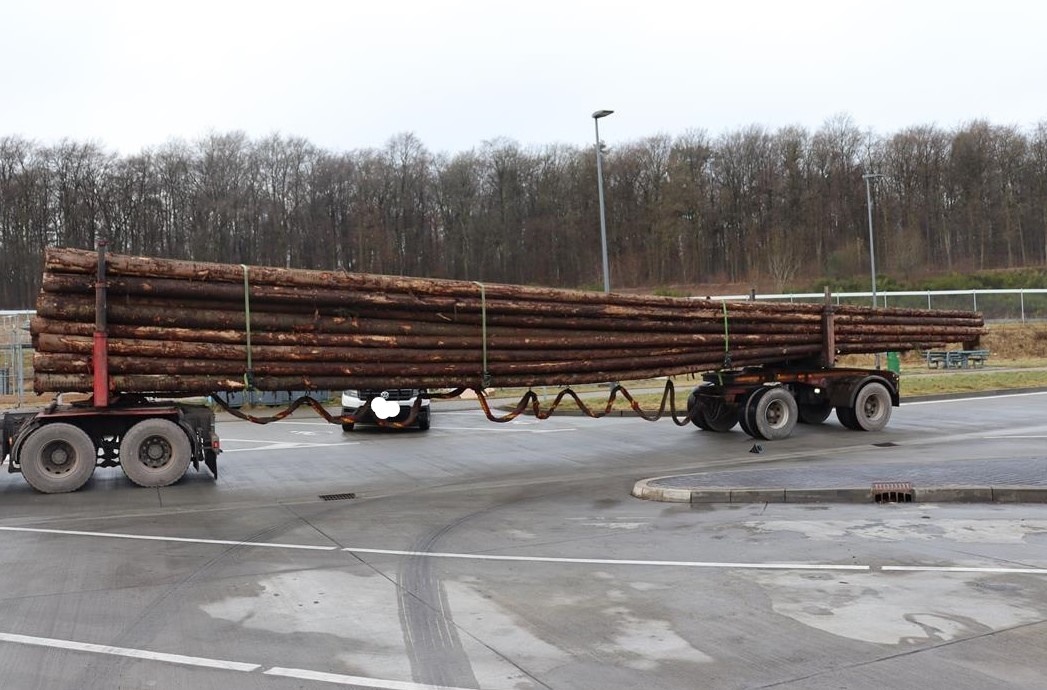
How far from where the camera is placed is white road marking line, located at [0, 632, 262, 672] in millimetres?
5824

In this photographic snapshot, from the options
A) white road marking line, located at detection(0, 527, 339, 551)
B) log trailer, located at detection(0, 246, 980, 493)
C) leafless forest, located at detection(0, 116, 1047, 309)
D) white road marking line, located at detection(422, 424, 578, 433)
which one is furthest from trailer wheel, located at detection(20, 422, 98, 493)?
leafless forest, located at detection(0, 116, 1047, 309)

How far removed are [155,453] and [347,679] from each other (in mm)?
9596

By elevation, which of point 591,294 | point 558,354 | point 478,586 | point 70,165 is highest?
point 70,165

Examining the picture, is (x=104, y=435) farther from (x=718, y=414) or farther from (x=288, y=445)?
(x=718, y=414)

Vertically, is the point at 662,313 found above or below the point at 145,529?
above

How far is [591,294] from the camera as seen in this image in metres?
17.0

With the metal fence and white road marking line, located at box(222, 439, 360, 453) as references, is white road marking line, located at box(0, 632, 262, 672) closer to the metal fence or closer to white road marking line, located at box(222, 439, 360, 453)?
white road marking line, located at box(222, 439, 360, 453)

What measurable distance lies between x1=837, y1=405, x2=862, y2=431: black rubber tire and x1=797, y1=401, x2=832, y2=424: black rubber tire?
0.35 m

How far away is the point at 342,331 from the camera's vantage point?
1498 cm

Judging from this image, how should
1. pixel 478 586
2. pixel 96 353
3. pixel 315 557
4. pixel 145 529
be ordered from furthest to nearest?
pixel 96 353 → pixel 145 529 → pixel 315 557 → pixel 478 586

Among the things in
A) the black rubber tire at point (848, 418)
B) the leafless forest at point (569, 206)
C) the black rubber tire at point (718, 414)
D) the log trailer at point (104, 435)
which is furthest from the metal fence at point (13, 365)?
the leafless forest at point (569, 206)

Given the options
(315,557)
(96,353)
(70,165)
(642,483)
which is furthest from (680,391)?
(70,165)

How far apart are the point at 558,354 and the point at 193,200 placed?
2530 inches

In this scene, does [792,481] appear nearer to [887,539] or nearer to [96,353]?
[887,539]
